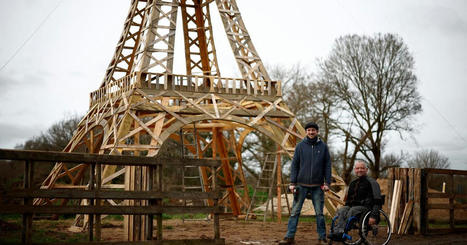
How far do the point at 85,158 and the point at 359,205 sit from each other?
5.12 metres

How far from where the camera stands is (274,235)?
43.1 ft

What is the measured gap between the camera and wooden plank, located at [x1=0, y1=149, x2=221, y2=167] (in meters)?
7.55

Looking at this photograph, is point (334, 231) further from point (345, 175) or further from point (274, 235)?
point (345, 175)

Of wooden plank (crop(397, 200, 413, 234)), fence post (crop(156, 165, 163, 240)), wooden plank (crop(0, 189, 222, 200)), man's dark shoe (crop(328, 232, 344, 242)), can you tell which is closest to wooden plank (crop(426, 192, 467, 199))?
wooden plank (crop(397, 200, 413, 234))

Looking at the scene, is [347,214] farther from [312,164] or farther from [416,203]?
[416,203]

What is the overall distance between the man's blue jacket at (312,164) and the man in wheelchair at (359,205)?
61cm

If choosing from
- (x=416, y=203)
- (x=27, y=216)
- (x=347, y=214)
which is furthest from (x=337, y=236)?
(x=27, y=216)

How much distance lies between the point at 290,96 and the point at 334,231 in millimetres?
26275

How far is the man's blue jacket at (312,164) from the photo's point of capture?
1032 cm

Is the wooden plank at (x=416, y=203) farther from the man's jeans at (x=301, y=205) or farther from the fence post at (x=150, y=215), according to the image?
the fence post at (x=150, y=215)

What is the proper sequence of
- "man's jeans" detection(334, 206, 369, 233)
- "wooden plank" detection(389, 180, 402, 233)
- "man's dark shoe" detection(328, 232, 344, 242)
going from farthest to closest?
"wooden plank" detection(389, 180, 402, 233) < "man's jeans" detection(334, 206, 369, 233) < "man's dark shoe" detection(328, 232, 344, 242)

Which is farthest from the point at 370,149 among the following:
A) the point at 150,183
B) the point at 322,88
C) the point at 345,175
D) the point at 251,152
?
the point at 150,183

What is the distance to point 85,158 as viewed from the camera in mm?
8109

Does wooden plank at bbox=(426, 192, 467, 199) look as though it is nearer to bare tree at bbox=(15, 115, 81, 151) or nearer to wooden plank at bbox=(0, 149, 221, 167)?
wooden plank at bbox=(0, 149, 221, 167)
